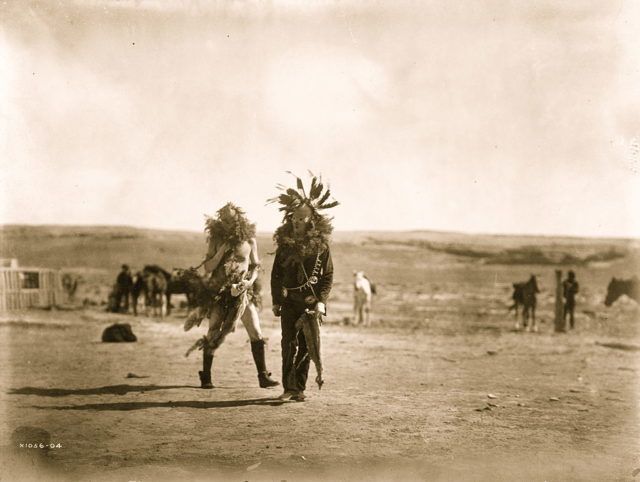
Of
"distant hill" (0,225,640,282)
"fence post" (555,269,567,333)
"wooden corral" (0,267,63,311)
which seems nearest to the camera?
"distant hill" (0,225,640,282)

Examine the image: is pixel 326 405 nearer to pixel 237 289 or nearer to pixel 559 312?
pixel 237 289

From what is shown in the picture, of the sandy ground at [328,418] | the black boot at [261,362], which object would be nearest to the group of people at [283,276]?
the black boot at [261,362]

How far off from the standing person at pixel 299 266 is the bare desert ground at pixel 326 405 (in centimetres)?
73

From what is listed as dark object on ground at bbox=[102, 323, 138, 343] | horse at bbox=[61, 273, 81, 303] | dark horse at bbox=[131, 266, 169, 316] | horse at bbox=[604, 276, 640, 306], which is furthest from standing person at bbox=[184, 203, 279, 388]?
horse at bbox=[61, 273, 81, 303]

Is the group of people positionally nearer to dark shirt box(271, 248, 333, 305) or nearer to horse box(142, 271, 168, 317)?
dark shirt box(271, 248, 333, 305)

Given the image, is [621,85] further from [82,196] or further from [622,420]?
[82,196]

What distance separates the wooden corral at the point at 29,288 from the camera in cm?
1403

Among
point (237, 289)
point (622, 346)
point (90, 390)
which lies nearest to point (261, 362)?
point (237, 289)

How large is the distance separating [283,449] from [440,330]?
9552 millimetres

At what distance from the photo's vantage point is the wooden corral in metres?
14.0

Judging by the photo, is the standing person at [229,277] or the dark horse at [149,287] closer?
A: the standing person at [229,277]

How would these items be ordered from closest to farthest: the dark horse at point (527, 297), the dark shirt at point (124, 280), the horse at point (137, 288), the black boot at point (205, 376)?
the black boot at point (205, 376) < the dark horse at point (527, 297) < the dark shirt at point (124, 280) < the horse at point (137, 288)

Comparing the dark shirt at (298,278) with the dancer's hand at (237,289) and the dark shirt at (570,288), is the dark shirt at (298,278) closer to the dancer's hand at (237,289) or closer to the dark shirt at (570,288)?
the dancer's hand at (237,289)

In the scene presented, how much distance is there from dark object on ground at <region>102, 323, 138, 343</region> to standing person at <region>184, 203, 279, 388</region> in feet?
16.1
